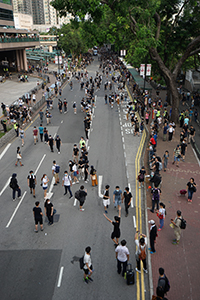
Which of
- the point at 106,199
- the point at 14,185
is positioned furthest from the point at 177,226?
the point at 14,185

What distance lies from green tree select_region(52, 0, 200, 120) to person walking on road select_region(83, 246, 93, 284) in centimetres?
1576

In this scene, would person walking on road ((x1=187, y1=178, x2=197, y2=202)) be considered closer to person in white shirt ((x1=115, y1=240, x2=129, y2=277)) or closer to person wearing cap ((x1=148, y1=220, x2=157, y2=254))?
person wearing cap ((x1=148, y1=220, x2=157, y2=254))

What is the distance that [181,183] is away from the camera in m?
15.8

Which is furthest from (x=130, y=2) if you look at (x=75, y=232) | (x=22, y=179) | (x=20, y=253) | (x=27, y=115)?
(x=20, y=253)

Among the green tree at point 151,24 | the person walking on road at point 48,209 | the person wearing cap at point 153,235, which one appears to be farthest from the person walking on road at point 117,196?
the green tree at point 151,24

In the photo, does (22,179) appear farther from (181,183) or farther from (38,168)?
(181,183)

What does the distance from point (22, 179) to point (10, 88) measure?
105 ft

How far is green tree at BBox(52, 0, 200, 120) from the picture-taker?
20.1 metres

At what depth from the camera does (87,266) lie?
8.45 metres

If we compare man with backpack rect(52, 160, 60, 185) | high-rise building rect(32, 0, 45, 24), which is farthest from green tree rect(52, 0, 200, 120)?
high-rise building rect(32, 0, 45, 24)

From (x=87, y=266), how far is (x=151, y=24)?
864 inches

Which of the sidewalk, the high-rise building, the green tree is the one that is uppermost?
the high-rise building

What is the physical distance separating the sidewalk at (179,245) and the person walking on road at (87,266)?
85.2 inches

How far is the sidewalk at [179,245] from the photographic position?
8.76 m
